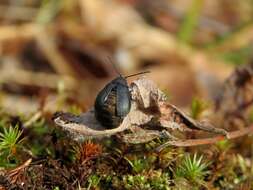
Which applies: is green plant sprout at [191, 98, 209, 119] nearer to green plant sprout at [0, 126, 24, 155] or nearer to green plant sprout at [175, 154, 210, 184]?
green plant sprout at [175, 154, 210, 184]

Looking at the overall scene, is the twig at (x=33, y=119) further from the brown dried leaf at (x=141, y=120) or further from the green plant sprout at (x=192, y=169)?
the green plant sprout at (x=192, y=169)

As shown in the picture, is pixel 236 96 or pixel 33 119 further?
pixel 236 96

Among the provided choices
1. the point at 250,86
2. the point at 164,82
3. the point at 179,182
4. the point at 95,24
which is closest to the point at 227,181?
the point at 179,182

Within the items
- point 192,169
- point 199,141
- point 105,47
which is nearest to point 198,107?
point 199,141

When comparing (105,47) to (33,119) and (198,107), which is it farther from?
(33,119)

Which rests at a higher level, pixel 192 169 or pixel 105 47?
pixel 105 47

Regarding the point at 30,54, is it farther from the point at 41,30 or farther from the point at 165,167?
the point at 165,167

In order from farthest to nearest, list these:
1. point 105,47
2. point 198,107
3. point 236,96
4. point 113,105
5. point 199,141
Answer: point 105,47 < point 236,96 < point 198,107 < point 199,141 < point 113,105

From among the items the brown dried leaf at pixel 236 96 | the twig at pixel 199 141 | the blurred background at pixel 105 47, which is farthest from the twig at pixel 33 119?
the blurred background at pixel 105 47
